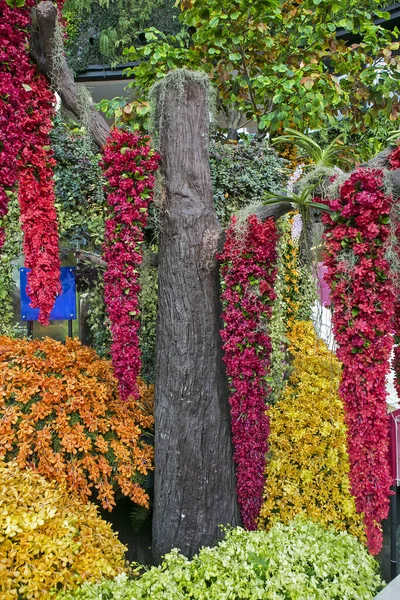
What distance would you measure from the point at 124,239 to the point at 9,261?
2311mm

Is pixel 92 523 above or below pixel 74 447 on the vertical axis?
below

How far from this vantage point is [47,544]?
7.58 ft

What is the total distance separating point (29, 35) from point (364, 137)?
6.21 metres

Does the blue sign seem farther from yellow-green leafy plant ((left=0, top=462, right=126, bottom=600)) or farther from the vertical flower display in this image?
yellow-green leafy plant ((left=0, top=462, right=126, bottom=600))

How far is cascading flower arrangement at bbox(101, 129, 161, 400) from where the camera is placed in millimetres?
2781

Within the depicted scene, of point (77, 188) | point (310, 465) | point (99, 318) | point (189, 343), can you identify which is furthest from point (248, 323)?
point (77, 188)

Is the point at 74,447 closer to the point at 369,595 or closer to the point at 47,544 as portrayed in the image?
the point at 47,544

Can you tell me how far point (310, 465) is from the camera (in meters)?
3.59

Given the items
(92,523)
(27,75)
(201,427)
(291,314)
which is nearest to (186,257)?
(201,427)

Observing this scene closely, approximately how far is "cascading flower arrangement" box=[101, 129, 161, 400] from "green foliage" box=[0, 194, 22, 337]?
2.02 metres

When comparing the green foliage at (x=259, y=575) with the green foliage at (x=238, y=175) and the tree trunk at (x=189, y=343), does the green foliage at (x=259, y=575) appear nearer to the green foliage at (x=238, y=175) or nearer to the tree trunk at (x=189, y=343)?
the tree trunk at (x=189, y=343)

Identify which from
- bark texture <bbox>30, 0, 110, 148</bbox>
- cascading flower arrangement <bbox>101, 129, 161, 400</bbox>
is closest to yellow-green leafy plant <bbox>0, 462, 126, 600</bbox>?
cascading flower arrangement <bbox>101, 129, 161, 400</bbox>

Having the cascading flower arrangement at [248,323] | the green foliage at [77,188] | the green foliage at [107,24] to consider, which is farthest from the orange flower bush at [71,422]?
the green foliage at [107,24]

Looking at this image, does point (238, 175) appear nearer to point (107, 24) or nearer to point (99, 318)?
point (99, 318)
